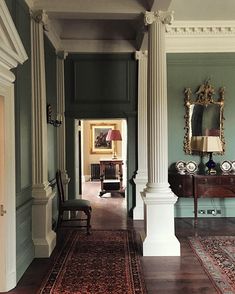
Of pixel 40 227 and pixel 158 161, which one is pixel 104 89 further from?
pixel 40 227

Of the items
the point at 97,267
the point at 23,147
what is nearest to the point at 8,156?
the point at 23,147

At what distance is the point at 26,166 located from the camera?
4129mm

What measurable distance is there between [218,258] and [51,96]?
3597 millimetres

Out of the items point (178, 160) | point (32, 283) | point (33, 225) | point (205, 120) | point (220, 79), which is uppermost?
point (220, 79)

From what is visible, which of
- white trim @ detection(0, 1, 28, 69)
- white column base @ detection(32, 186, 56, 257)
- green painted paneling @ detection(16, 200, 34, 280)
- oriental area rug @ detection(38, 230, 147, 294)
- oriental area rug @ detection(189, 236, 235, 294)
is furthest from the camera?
white column base @ detection(32, 186, 56, 257)

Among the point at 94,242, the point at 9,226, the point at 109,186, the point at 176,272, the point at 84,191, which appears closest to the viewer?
the point at 9,226

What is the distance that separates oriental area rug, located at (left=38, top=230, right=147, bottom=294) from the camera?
3418 mm

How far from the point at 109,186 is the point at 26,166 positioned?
556 cm

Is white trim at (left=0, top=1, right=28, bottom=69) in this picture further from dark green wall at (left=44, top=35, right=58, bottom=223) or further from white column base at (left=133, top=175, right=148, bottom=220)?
white column base at (left=133, top=175, right=148, bottom=220)

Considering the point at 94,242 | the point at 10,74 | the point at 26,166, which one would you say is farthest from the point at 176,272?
the point at 10,74

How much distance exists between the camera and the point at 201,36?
643 centimetres

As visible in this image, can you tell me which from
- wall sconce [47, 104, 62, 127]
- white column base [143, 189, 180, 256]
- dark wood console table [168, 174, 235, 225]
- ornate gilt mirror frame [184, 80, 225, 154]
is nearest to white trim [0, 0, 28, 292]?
wall sconce [47, 104, 62, 127]

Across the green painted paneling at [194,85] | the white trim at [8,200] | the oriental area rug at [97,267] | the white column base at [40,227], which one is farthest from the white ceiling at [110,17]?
the oriental area rug at [97,267]

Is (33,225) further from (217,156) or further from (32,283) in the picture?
(217,156)
